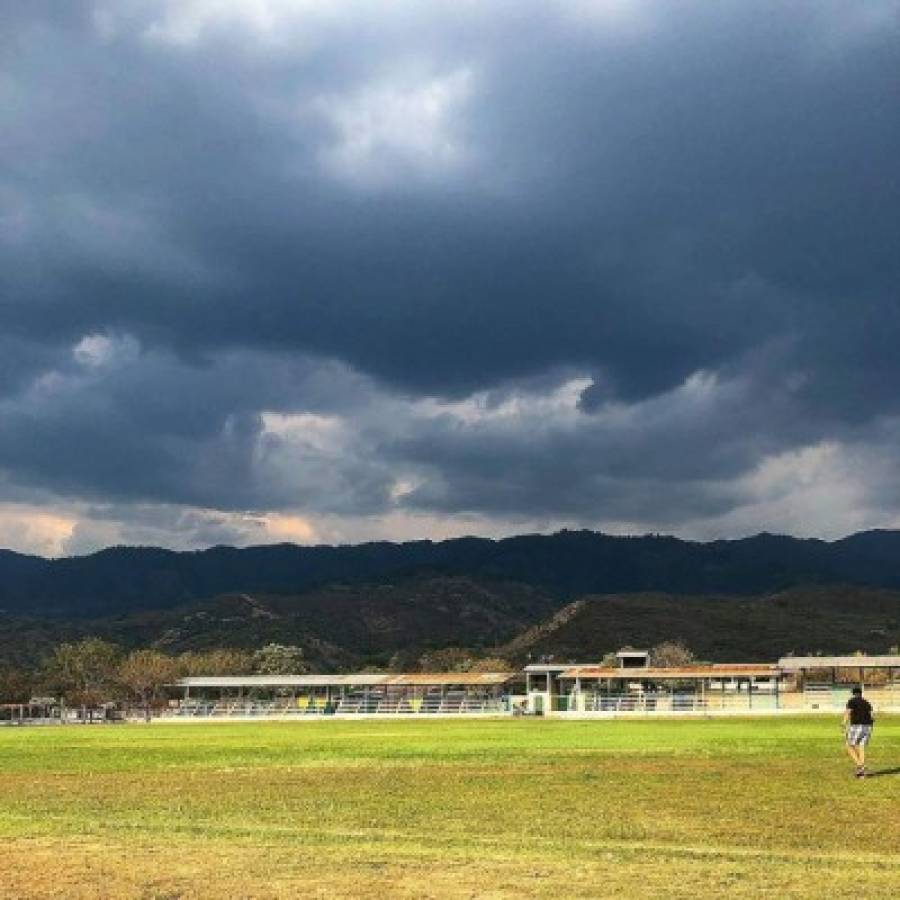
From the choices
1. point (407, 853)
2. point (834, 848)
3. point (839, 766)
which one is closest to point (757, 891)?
point (834, 848)

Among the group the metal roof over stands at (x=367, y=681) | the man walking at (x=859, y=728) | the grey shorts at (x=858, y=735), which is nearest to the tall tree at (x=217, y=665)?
the metal roof over stands at (x=367, y=681)

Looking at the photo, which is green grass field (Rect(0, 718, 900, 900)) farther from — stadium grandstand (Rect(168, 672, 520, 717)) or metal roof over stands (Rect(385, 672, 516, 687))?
metal roof over stands (Rect(385, 672, 516, 687))

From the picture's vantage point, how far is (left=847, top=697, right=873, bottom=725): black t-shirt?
24953mm

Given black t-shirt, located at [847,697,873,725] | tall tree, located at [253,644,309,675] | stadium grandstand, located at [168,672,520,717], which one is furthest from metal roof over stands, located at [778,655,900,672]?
black t-shirt, located at [847,697,873,725]

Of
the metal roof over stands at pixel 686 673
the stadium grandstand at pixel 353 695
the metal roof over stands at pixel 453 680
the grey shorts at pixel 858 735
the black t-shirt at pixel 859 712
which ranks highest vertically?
the black t-shirt at pixel 859 712

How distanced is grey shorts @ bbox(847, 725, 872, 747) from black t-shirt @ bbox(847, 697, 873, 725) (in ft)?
0.45

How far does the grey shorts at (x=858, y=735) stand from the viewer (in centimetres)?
2477

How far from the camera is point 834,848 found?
1470 cm

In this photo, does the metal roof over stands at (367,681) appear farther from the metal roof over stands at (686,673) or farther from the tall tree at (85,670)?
the tall tree at (85,670)

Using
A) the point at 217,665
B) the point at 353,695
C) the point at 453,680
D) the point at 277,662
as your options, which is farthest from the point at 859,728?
the point at 217,665

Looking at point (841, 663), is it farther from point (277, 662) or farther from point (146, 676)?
point (277, 662)

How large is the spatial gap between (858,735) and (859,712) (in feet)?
1.62

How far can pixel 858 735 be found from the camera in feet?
81.7

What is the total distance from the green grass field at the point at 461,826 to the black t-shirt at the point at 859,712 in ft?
4.43
